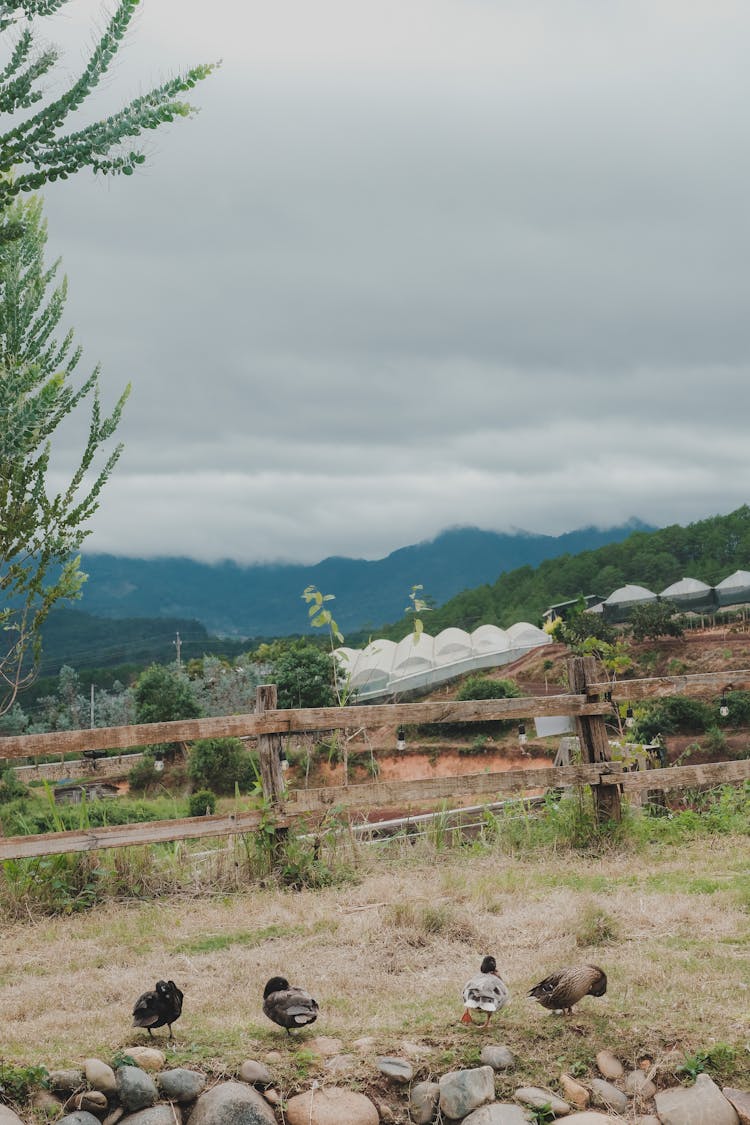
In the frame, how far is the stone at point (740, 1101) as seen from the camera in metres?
3.68

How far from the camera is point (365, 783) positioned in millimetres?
6621

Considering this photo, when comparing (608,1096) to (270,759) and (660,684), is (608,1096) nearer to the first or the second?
(270,759)

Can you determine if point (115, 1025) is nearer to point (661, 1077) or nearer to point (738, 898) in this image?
point (661, 1077)

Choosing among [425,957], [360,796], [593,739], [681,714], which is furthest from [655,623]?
[425,957]

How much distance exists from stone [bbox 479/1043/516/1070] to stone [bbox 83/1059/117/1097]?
137 centimetres

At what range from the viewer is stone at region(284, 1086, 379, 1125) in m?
3.55

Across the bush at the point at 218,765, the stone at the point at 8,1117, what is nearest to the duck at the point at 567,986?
the stone at the point at 8,1117

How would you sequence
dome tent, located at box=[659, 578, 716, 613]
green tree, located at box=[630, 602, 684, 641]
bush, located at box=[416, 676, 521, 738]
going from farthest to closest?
dome tent, located at box=[659, 578, 716, 613] < green tree, located at box=[630, 602, 684, 641] < bush, located at box=[416, 676, 521, 738]

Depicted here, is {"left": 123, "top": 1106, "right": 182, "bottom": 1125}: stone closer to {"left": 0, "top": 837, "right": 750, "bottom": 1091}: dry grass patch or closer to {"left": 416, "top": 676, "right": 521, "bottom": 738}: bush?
{"left": 0, "top": 837, "right": 750, "bottom": 1091}: dry grass patch

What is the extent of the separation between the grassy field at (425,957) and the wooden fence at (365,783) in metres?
0.42

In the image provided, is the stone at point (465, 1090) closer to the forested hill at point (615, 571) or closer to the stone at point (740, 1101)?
the stone at point (740, 1101)

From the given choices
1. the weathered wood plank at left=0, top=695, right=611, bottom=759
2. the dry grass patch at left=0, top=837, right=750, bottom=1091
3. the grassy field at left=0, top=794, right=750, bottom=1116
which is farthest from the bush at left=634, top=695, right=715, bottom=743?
the dry grass patch at left=0, top=837, right=750, bottom=1091

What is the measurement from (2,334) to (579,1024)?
5.49 meters

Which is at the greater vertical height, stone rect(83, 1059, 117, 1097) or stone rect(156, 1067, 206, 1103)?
stone rect(83, 1059, 117, 1097)
